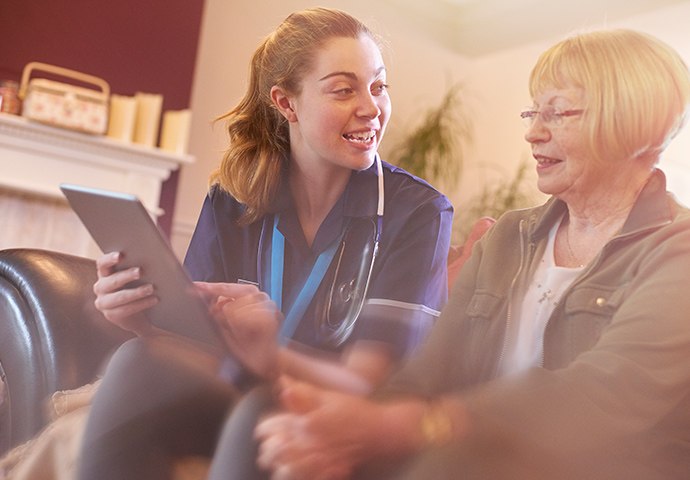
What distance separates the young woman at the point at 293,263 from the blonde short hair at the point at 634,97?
5.9 inches

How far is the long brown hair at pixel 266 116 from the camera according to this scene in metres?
0.57

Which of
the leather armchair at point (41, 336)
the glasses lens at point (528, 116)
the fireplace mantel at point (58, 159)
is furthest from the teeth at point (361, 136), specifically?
the fireplace mantel at point (58, 159)

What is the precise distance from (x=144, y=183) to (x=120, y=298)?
27 centimetres

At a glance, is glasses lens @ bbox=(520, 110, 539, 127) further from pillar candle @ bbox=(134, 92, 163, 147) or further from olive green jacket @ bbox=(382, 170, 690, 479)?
pillar candle @ bbox=(134, 92, 163, 147)

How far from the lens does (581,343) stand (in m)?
0.43

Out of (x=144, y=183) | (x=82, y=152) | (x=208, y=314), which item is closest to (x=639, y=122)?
(x=208, y=314)

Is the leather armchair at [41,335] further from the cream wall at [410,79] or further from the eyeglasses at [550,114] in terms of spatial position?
the eyeglasses at [550,114]

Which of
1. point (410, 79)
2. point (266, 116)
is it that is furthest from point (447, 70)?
point (266, 116)

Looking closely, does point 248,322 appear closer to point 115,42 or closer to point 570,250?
point 570,250

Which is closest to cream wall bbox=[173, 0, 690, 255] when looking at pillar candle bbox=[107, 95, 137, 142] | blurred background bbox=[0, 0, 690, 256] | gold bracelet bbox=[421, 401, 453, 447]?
blurred background bbox=[0, 0, 690, 256]

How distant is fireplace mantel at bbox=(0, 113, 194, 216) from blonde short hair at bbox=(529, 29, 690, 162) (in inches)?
23.6

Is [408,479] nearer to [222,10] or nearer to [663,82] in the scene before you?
[663,82]

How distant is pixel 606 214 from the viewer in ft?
1.45

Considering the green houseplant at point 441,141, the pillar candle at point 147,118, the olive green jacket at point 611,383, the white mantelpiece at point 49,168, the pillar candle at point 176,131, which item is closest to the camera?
the olive green jacket at point 611,383
